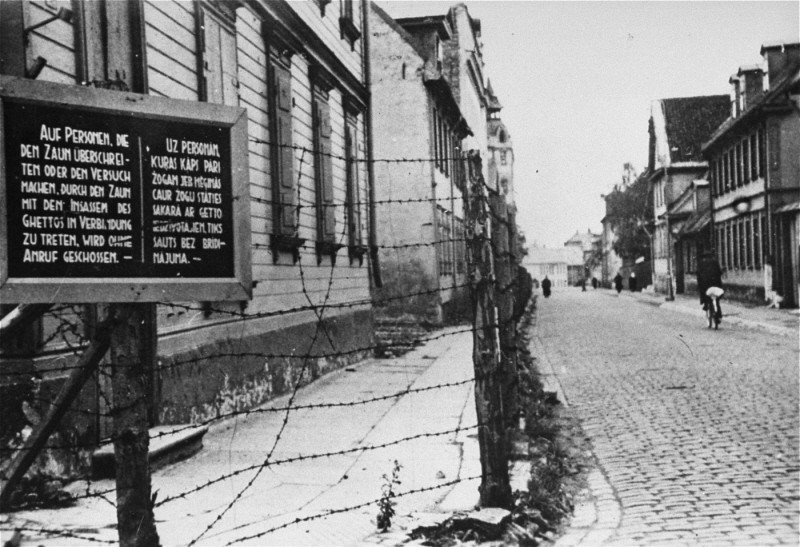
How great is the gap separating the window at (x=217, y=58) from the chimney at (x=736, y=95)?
28.4 m

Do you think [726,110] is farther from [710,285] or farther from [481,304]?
[481,304]

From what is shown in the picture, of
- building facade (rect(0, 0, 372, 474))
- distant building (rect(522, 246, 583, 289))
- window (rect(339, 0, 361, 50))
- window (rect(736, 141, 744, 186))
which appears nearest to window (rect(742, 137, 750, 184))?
window (rect(736, 141, 744, 186))

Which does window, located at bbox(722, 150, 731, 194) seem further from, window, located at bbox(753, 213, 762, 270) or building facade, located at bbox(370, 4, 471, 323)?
building facade, located at bbox(370, 4, 471, 323)

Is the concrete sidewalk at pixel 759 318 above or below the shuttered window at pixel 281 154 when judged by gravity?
below

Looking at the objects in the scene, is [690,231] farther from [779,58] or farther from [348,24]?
[348,24]

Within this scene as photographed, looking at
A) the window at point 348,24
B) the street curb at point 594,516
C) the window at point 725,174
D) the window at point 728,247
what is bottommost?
the street curb at point 594,516

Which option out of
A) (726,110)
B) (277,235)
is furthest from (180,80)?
(726,110)

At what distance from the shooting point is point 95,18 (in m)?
4.00

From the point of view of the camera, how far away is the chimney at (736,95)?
106 feet

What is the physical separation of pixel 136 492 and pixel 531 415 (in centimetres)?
541

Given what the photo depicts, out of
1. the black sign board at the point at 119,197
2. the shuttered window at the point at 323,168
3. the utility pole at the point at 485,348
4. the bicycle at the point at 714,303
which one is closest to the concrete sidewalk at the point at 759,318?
the bicycle at the point at 714,303

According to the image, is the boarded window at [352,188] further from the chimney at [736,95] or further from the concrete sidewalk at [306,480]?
the chimney at [736,95]

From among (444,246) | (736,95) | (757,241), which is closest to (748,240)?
(757,241)

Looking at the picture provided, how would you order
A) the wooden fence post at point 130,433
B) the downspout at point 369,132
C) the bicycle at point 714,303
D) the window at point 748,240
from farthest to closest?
1. the window at point 748,240
2. the bicycle at point 714,303
3. the downspout at point 369,132
4. the wooden fence post at point 130,433
